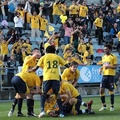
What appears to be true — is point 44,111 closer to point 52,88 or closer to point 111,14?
point 52,88

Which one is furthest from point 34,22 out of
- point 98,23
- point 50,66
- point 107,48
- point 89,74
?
point 50,66

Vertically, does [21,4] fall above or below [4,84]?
above

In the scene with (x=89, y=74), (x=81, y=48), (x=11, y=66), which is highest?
(x=81, y=48)

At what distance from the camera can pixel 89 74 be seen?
2558 centimetres

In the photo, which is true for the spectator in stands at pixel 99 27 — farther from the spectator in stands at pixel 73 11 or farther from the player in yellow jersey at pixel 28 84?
the player in yellow jersey at pixel 28 84

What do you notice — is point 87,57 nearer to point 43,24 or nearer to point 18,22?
point 43,24

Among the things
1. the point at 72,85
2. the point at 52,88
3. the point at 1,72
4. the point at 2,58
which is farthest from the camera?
the point at 2,58

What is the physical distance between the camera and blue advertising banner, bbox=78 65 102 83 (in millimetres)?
25344

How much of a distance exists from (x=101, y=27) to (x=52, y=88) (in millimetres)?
18081

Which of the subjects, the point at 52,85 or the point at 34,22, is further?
the point at 34,22

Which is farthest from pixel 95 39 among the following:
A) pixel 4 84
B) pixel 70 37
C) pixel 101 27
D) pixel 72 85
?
pixel 72 85

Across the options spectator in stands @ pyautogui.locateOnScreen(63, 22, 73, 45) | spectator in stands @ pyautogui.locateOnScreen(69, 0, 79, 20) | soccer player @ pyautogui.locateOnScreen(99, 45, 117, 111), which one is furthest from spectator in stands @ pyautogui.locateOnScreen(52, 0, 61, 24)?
soccer player @ pyautogui.locateOnScreen(99, 45, 117, 111)

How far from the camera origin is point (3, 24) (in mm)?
29297

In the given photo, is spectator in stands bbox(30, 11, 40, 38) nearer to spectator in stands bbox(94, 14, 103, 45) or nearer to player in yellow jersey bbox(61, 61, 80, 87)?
spectator in stands bbox(94, 14, 103, 45)
